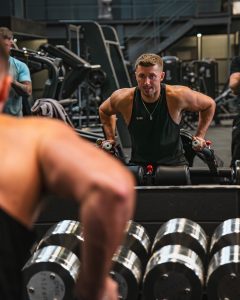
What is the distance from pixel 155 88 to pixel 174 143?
12.2 inches

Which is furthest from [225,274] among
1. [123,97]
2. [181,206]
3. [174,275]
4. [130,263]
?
[123,97]

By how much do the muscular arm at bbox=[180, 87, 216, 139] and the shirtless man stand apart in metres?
2.02

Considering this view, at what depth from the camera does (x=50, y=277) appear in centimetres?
197

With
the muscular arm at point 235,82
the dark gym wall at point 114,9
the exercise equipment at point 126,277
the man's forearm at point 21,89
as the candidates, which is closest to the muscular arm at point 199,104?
the muscular arm at point 235,82

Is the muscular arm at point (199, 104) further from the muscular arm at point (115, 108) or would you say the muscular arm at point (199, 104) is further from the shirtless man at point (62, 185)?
the shirtless man at point (62, 185)

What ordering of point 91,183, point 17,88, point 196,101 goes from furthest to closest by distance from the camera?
1. point 17,88
2. point 196,101
3. point 91,183

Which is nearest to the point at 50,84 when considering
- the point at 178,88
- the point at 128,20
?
the point at 178,88

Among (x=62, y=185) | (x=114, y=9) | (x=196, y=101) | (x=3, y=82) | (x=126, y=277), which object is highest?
(x=114, y=9)

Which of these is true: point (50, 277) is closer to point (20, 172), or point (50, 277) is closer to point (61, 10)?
point (20, 172)

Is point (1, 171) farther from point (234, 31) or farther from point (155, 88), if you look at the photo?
point (234, 31)

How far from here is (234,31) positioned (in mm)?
13797

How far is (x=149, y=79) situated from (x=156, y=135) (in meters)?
0.30

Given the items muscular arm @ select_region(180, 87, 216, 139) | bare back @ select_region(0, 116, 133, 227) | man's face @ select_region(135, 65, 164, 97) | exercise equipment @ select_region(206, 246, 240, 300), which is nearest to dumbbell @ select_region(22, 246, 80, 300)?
exercise equipment @ select_region(206, 246, 240, 300)

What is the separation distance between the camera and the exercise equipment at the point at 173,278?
76.5 inches
